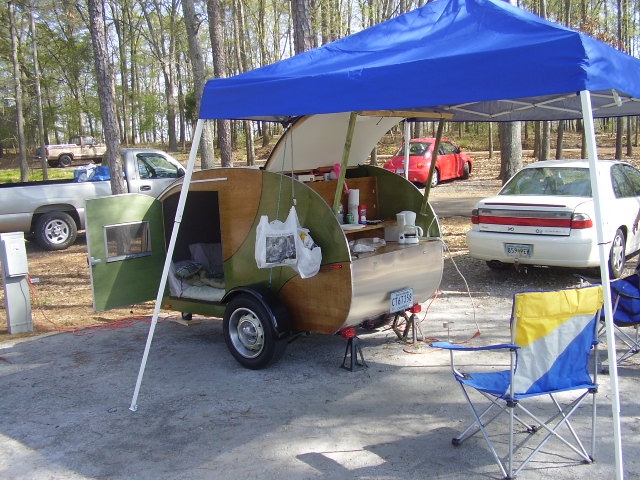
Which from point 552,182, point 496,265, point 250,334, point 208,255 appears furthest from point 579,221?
point 208,255

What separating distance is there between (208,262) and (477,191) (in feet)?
43.7

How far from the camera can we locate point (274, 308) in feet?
17.3

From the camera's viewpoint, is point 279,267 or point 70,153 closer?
point 279,267

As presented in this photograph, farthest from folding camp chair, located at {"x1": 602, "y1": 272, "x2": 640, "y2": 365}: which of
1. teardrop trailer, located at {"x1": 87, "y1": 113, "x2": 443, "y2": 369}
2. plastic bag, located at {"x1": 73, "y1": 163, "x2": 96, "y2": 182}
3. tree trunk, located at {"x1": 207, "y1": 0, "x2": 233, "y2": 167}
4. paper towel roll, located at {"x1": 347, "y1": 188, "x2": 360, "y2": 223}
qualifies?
plastic bag, located at {"x1": 73, "y1": 163, "x2": 96, "y2": 182}

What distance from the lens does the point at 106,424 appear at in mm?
4586

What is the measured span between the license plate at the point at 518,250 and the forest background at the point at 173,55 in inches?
207

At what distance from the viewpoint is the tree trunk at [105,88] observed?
10.1 metres

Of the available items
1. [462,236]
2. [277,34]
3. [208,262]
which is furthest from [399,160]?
Result: [277,34]

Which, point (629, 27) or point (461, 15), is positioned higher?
point (629, 27)

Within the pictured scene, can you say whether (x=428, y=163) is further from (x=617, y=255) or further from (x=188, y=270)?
(x=188, y=270)

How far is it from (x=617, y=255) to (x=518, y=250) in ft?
4.84

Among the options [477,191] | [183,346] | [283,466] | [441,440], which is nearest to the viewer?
[283,466]

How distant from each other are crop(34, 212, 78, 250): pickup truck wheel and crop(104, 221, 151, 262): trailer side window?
660cm

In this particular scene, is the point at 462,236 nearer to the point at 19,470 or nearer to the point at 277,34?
the point at 19,470
